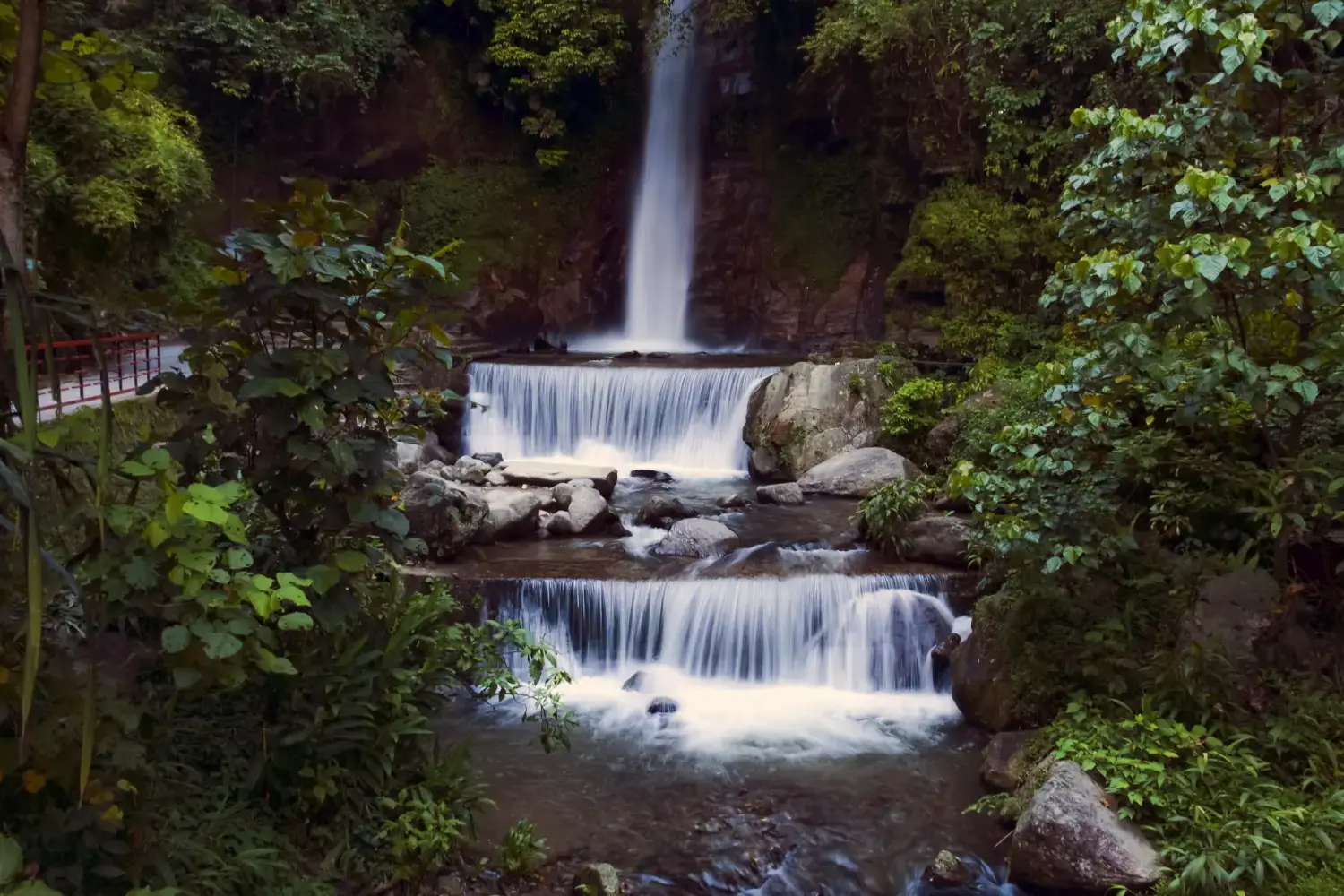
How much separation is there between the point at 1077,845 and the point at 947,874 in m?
0.65

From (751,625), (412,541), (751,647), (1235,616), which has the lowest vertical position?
(751,647)

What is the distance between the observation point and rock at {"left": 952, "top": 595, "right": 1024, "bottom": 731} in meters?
5.77

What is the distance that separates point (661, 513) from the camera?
958 cm

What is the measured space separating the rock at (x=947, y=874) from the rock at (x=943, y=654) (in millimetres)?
2262

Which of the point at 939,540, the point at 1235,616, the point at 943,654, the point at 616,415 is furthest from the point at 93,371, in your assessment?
the point at 1235,616

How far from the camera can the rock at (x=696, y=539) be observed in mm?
8352

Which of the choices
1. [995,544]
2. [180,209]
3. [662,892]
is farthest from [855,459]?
[180,209]

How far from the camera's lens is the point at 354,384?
→ 3246 mm

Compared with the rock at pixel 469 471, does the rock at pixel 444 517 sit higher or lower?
higher

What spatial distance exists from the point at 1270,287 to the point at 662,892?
13.2 ft

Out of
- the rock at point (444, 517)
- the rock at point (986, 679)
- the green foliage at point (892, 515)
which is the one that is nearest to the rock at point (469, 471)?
the rock at point (444, 517)

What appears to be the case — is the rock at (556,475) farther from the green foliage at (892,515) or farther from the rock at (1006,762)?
the rock at (1006,762)

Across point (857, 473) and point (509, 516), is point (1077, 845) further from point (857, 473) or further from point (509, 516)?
point (857, 473)

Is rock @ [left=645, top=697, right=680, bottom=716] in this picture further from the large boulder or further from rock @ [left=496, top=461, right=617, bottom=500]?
the large boulder
